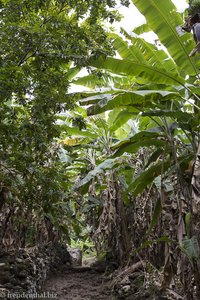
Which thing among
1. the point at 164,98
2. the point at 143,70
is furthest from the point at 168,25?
the point at 164,98

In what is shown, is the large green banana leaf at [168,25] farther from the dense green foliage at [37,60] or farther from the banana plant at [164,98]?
the dense green foliage at [37,60]

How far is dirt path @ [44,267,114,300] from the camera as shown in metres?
6.93

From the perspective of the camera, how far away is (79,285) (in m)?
8.04

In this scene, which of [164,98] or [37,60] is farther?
[164,98]

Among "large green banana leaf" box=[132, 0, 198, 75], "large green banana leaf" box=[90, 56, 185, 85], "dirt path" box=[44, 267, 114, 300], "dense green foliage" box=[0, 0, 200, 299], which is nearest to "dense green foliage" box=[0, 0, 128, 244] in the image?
"dense green foliage" box=[0, 0, 200, 299]

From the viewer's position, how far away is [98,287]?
7648 millimetres

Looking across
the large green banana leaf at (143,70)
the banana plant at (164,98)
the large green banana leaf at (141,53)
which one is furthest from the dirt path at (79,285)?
the large green banana leaf at (141,53)

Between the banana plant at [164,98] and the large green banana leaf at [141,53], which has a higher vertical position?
the large green banana leaf at [141,53]

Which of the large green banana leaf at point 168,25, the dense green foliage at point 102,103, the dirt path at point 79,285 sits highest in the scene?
the large green banana leaf at point 168,25

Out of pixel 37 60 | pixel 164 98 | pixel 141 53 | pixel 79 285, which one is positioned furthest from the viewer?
pixel 79 285

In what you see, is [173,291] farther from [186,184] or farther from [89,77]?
[89,77]

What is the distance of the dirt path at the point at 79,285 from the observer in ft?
22.7

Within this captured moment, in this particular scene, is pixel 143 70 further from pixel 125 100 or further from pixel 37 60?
pixel 37 60

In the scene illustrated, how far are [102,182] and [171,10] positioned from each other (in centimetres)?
480
